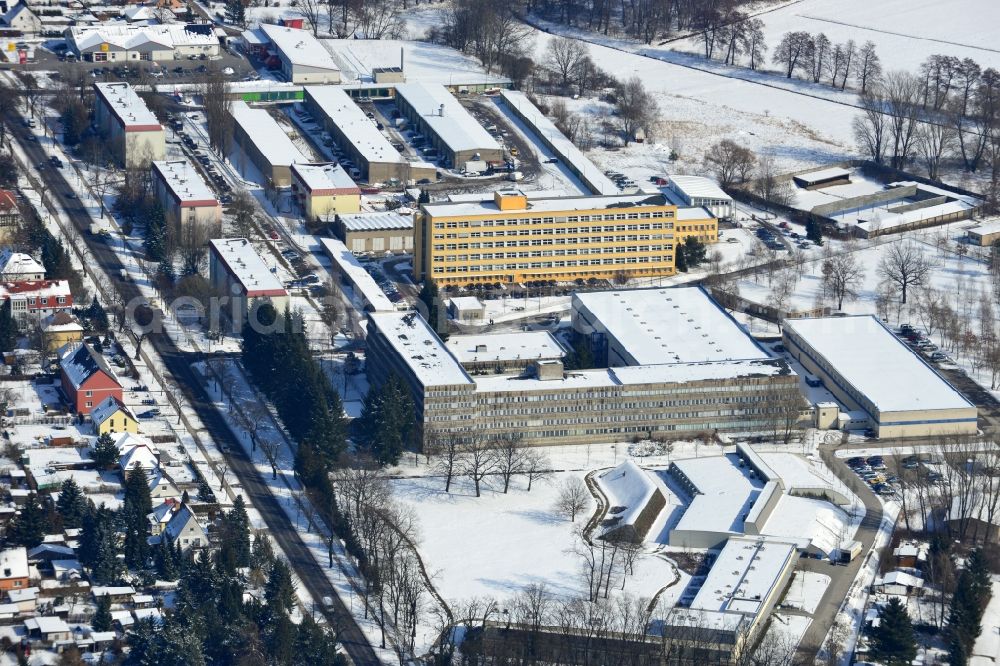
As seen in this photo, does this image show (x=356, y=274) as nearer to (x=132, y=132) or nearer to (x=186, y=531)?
(x=132, y=132)

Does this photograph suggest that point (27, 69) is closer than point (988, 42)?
Yes

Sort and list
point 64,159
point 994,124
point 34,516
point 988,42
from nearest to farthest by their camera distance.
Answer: point 34,516 → point 64,159 → point 994,124 → point 988,42

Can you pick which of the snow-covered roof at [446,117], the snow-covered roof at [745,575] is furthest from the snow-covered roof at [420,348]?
the snow-covered roof at [446,117]

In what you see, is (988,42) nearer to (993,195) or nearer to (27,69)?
(993,195)

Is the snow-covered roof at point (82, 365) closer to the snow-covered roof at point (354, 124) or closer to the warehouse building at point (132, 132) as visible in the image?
the warehouse building at point (132, 132)

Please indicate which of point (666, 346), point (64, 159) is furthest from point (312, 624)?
point (64, 159)

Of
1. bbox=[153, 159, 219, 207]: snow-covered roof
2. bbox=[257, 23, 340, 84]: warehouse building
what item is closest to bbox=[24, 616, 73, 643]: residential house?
bbox=[153, 159, 219, 207]: snow-covered roof
